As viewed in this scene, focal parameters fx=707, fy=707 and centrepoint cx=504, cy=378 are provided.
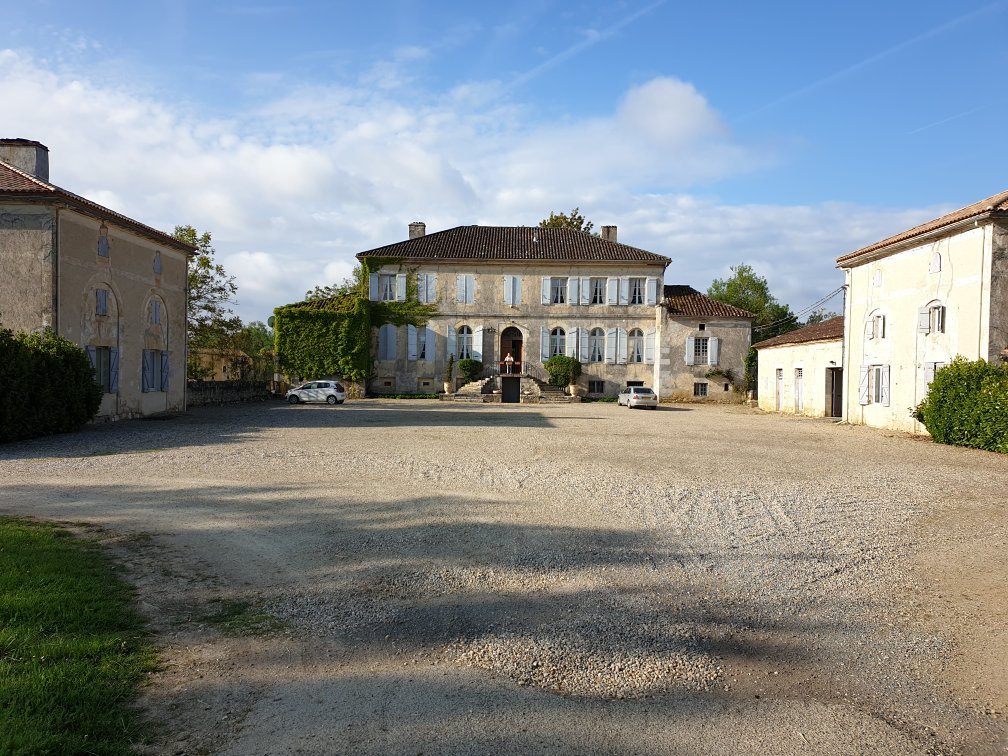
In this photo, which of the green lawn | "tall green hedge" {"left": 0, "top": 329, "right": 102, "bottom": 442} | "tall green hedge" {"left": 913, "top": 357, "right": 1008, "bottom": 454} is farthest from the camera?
"tall green hedge" {"left": 913, "top": 357, "right": 1008, "bottom": 454}

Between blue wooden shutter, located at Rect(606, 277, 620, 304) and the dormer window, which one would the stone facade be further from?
the dormer window

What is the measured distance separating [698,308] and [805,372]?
1036cm

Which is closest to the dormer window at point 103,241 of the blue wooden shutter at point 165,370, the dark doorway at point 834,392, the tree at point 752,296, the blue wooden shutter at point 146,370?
the blue wooden shutter at point 146,370

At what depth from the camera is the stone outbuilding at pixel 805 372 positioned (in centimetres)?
2650

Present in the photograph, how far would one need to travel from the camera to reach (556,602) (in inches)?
208

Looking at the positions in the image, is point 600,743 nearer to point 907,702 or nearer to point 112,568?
point 907,702

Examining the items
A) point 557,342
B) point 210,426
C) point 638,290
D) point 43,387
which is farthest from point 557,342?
point 43,387

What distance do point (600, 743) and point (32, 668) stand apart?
2.98 meters

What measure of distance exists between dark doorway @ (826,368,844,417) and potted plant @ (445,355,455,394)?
1840cm

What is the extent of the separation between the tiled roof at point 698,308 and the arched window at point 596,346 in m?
3.88

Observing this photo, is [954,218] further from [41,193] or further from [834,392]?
[41,193]

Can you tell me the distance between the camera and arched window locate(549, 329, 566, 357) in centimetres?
3875

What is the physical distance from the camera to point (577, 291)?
38781 millimetres

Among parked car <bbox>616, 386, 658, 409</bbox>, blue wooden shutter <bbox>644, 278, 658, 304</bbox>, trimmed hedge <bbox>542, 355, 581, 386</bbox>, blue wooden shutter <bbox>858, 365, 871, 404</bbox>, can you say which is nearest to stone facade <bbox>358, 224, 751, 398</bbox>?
blue wooden shutter <bbox>644, 278, 658, 304</bbox>
